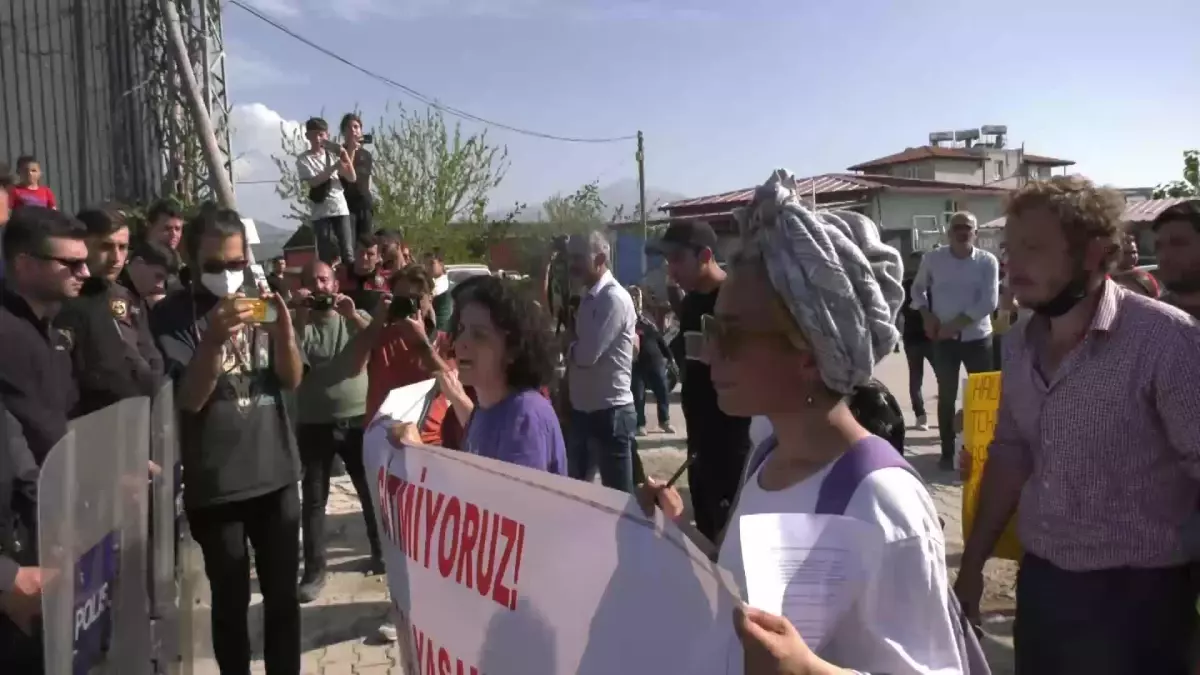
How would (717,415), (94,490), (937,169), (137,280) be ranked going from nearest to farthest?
1. (94,490)
2. (717,415)
3. (137,280)
4. (937,169)

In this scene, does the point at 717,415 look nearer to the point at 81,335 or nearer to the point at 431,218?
the point at 81,335

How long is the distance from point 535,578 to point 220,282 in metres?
2.30

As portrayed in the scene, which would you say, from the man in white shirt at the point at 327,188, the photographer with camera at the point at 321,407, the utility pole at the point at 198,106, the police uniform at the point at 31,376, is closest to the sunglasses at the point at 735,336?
the police uniform at the point at 31,376

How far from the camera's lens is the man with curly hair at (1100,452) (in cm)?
245

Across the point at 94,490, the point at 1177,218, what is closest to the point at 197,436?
the point at 94,490

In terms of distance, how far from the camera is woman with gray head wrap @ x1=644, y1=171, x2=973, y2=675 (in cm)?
136

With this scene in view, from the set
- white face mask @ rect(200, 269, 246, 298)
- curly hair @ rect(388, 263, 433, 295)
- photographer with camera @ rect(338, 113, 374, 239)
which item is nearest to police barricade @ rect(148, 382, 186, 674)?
white face mask @ rect(200, 269, 246, 298)

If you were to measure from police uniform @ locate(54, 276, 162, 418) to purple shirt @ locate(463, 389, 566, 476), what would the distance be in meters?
1.29

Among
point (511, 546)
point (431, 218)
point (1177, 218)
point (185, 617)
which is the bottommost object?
point (185, 617)

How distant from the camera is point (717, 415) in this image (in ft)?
15.1

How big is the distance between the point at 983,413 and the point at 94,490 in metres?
3.36

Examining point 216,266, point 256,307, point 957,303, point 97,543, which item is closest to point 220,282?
point 216,266

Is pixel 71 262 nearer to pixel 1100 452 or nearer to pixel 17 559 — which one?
pixel 17 559

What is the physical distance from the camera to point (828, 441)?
1.62 meters
